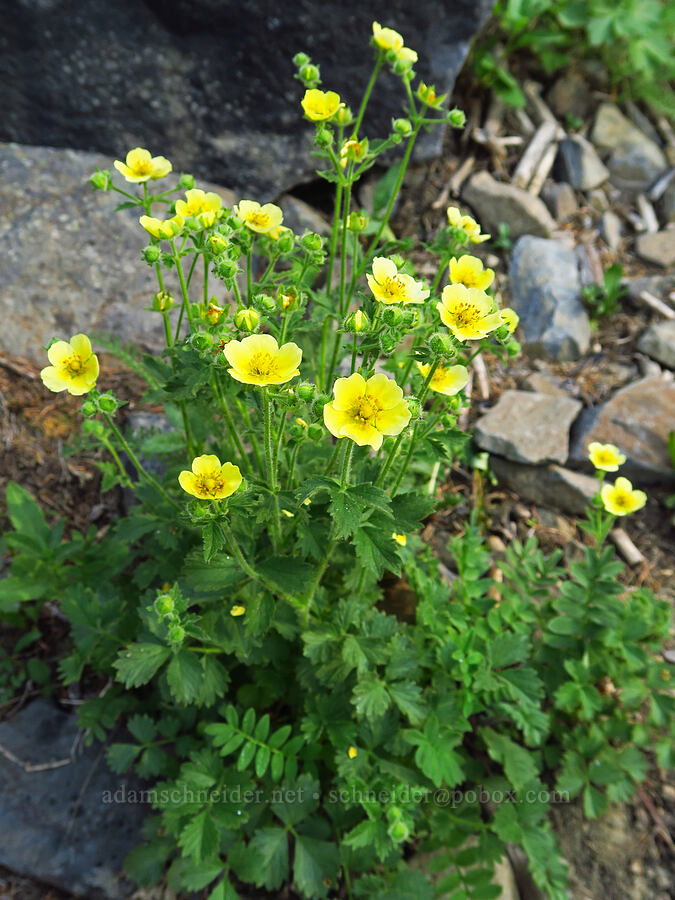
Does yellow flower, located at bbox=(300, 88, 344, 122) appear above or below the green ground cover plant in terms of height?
above

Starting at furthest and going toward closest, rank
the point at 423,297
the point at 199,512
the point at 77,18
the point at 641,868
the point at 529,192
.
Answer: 1. the point at 529,192
2. the point at 77,18
3. the point at 641,868
4. the point at 423,297
5. the point at 199,512

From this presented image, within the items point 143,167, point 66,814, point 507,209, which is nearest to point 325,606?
point 66,814

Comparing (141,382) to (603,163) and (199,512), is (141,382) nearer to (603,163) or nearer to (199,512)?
(199,512)

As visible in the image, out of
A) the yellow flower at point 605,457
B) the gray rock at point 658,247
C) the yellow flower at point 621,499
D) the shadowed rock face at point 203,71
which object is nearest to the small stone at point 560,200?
the gray rock at point 658,247

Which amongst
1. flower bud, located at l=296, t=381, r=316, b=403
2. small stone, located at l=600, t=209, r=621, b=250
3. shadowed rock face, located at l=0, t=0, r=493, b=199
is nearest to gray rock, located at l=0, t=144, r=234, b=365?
shadowed rock face, located at l=0, t=0, r=493, b=199

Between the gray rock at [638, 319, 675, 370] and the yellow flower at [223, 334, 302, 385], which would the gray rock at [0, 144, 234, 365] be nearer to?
the yellow flower at [223, 334, 302, 385]

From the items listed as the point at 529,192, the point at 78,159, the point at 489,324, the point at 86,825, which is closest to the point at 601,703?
the point at 489,324

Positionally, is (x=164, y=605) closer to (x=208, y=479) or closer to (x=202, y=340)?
(x=208, y=479)
